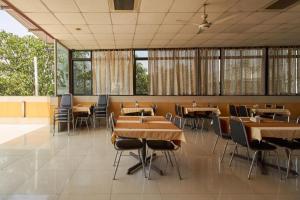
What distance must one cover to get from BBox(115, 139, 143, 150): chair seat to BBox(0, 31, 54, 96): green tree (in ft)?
44.4

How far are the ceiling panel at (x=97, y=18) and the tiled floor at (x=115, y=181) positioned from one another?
2.82 metres

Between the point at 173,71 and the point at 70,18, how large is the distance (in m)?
5.06

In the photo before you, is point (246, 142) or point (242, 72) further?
point (242, 72)

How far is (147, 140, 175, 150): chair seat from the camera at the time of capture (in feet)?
13.3

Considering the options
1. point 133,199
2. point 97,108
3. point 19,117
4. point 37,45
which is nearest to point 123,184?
point 133,199

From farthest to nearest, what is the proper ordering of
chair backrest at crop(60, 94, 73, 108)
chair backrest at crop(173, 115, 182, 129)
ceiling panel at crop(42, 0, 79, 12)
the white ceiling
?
chair backrest at crop(60, 94, 73, 108), the white ceiling, ceiling panel at crop(42, 0, 79, 12), chair backrest at crop(173, 115, 182, 129)

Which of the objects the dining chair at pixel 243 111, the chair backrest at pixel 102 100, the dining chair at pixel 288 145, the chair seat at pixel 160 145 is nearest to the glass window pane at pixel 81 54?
the chair backrest at pixel 102 100

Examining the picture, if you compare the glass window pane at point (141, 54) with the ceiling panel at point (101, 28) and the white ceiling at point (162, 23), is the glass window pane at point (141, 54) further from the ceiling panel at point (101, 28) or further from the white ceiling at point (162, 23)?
the ceiling panel at point (101, 28)

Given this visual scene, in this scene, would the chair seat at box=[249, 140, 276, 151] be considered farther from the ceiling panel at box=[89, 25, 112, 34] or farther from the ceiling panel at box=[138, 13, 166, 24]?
the ceiling panel at box=[89, 25, 112, 34]

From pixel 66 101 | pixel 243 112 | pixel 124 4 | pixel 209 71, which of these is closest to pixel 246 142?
pixel 124 4

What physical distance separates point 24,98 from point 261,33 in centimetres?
956

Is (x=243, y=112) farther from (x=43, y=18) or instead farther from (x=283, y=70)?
(x=43, y=18)

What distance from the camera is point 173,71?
10625 millimetres

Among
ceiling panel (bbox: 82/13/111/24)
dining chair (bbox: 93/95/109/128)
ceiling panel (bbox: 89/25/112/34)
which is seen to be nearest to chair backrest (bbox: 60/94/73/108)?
dining chair (bbox: 93/95/109/128)
